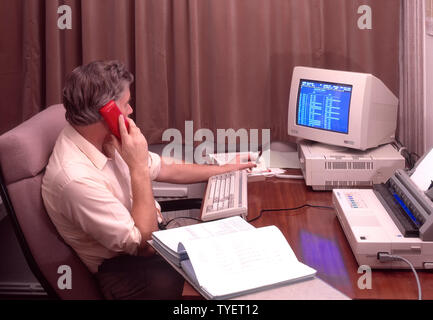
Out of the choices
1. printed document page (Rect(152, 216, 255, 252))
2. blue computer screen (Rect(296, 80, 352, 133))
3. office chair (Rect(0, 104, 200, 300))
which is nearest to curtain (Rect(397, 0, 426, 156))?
blue computer screen (Rect(296, 80, 352, 133))

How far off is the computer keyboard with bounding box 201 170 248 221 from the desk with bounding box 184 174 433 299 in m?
→ 0.08

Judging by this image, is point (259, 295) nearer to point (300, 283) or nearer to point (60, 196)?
point (300, 283)

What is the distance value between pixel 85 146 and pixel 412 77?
1.55 m

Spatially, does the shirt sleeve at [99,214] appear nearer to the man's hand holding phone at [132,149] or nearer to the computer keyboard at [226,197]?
the man's hand holding phone at [132,149]

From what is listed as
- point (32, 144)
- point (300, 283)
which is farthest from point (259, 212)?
point (32, 144)

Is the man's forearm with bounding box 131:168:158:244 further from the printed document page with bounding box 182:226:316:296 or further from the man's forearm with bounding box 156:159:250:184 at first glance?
the man's forearm with bounding box 156:159:250:184

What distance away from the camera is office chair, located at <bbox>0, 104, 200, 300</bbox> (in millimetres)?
1680

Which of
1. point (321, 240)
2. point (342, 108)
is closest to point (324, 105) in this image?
point (342, 108)

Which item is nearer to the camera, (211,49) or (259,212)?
(259,212)

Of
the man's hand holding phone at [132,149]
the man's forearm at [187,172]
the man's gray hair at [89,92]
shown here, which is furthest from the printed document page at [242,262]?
the man's forearm at [187,172]

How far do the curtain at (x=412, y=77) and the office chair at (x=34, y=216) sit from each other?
1574mm

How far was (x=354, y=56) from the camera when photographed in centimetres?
275

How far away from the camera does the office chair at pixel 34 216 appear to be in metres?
1.68

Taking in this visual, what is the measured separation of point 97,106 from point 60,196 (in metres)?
0.31
